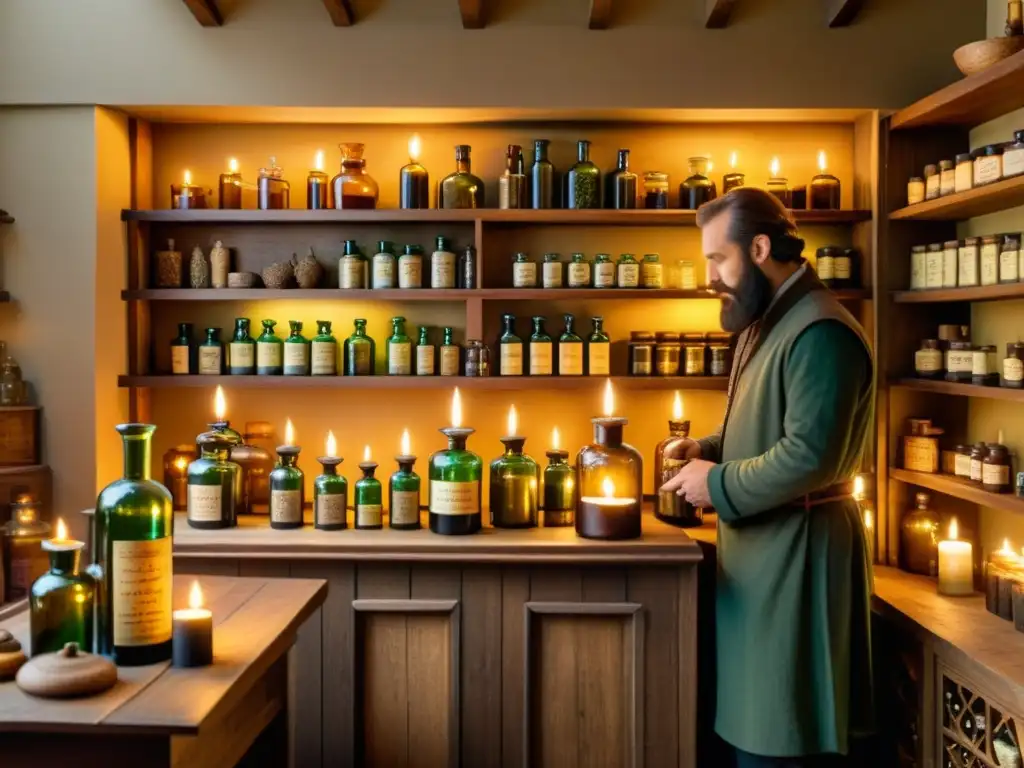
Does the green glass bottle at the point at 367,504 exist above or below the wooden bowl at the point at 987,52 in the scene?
below

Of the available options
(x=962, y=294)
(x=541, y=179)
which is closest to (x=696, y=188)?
(x=541, y=179)

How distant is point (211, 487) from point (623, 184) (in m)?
1.40

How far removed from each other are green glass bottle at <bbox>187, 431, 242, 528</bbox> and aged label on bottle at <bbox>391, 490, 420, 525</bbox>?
41 cm

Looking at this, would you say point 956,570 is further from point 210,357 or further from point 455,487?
point 210,357

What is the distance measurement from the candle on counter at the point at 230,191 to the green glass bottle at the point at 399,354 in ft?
1.91

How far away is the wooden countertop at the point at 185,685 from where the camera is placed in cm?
106

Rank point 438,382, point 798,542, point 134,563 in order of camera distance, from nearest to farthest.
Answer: point 134,563 < point 798,542 < point 438,382

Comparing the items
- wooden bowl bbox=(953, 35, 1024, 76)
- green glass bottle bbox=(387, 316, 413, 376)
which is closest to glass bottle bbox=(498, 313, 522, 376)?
green glass bottle bbox=(387, 316, 413, 376)

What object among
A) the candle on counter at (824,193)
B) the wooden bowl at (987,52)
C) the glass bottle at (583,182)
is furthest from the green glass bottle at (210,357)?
the wooden bowl at (987,52)

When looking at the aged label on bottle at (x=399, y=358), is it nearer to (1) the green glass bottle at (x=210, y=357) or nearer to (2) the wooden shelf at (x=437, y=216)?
(2) the wooden shelf at (x=437, y=216)

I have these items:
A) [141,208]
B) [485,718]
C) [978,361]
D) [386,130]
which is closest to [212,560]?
[485,718]

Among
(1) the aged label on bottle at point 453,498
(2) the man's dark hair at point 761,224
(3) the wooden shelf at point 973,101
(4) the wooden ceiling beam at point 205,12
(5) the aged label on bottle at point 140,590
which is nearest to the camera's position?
(5) the aged label on bottle at point 140,590

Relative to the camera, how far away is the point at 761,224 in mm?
1931

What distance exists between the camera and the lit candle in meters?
2.35
